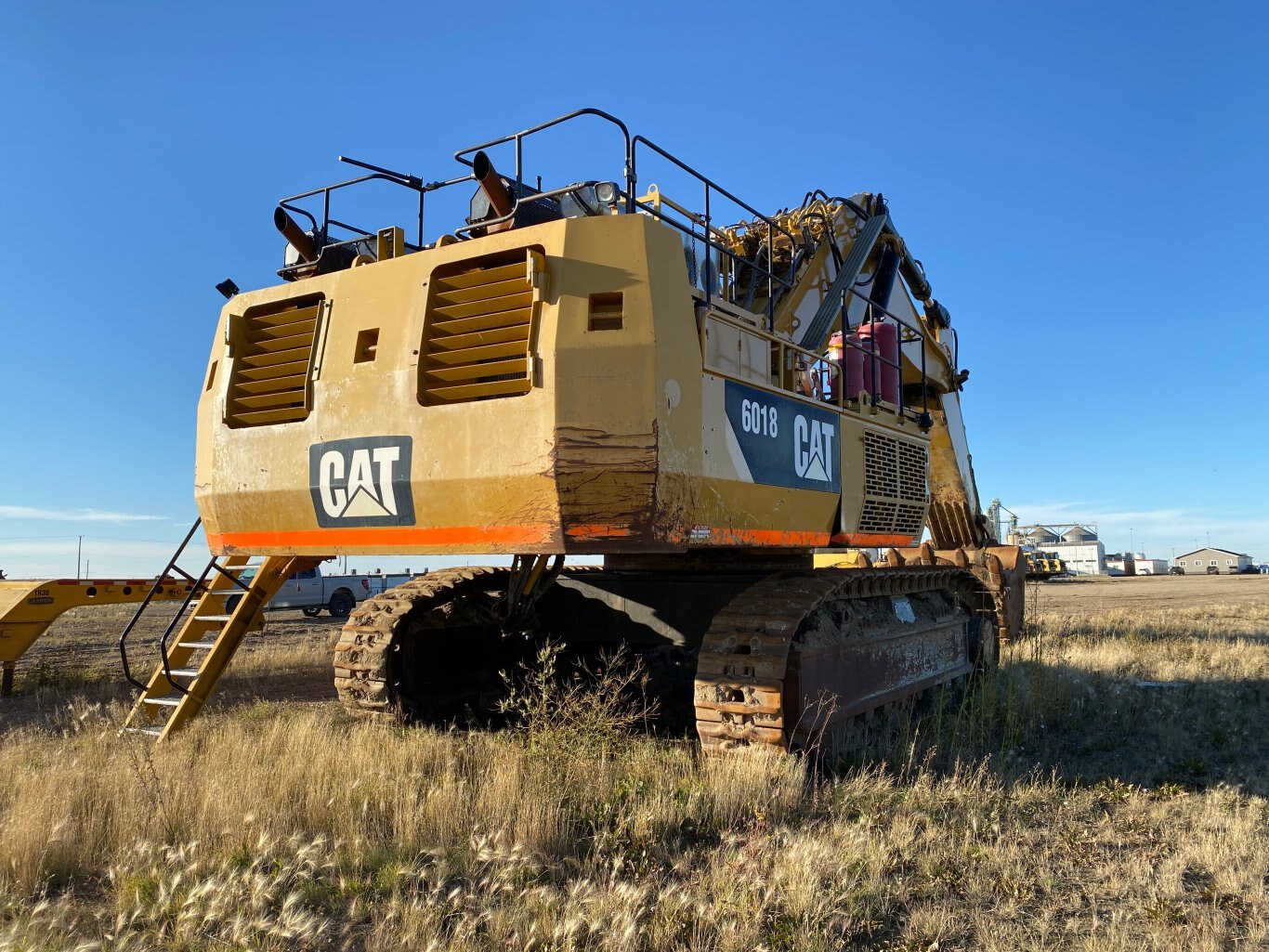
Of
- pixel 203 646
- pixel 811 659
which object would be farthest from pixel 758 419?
pixel 203 646

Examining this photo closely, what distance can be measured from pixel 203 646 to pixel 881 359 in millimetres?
6058

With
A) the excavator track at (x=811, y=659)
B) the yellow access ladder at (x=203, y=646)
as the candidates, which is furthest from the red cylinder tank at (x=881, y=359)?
the yellow access ladder at (x=203, y=646)

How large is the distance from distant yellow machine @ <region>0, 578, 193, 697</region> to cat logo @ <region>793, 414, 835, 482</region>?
7118 millimetres

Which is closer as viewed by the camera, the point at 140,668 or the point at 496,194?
the point at 496,194

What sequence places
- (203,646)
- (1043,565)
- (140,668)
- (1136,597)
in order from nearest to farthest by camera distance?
(203,646) < (140,668) < (1136,597) < (1043,565)

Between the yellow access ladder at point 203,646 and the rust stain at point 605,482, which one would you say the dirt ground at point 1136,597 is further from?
the yellow access ladder at point 203,646

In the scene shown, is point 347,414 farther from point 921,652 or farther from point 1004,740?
point 1004,740

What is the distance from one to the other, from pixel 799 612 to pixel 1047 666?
21.6 feet

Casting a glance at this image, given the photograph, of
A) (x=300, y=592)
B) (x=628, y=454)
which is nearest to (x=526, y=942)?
(x=628, y=454)

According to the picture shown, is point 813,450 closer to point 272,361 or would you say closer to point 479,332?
point 479,332

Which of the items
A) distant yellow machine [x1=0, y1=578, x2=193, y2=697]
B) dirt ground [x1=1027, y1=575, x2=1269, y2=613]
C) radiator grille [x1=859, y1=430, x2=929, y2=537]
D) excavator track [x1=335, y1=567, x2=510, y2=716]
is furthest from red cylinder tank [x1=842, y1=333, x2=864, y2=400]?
distant yellow machine [x1=0, y1=578, x2=193, y2=697]

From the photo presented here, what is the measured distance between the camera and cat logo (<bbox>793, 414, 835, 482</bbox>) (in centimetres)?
632

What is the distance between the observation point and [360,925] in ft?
11.4

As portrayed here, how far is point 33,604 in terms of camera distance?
996cm
